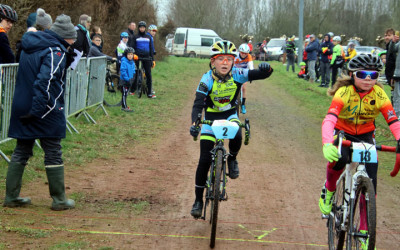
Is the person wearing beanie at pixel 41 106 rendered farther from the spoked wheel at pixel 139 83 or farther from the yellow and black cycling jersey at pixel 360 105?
the spoked wheel at pixel 139 83

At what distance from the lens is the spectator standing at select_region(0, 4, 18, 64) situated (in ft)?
25.7

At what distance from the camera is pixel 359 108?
5262mm

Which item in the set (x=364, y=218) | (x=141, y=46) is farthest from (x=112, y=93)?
(x=364, y=218)

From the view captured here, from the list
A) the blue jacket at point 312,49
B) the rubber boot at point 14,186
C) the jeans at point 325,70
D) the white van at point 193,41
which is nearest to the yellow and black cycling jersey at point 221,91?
the rubber boot at point 14,186

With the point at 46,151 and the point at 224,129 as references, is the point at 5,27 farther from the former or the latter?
the point at 224,129

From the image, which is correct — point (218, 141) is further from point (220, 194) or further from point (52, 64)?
point (52, 64)

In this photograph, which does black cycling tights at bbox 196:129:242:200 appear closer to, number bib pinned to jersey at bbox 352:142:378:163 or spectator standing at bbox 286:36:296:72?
number bib pinned to jersey at bbox 352:142:378:163

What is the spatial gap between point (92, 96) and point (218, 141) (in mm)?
7843

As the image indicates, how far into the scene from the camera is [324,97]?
66.3 ft

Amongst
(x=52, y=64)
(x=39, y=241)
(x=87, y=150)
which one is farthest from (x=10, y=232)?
(x=87, y=150)

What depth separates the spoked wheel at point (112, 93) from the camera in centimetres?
1529

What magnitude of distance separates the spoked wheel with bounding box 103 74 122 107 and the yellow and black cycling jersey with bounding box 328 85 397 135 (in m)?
10.5

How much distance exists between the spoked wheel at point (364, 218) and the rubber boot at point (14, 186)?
3719 mm

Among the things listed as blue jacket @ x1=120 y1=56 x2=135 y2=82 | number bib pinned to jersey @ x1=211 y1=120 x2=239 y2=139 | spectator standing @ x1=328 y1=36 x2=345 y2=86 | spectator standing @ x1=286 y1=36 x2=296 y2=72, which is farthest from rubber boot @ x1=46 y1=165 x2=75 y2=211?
spectator standing @ x1=286 y1=36 x2=296 y2=72
